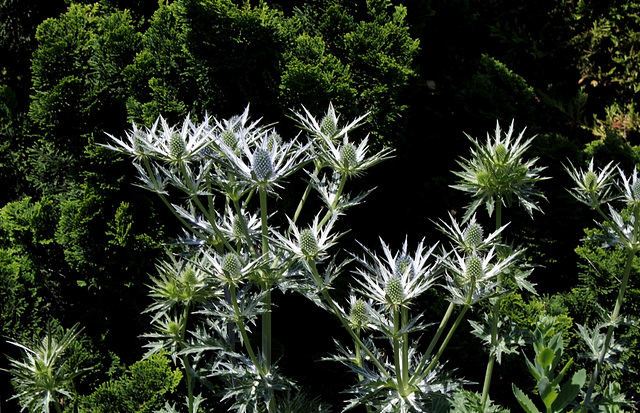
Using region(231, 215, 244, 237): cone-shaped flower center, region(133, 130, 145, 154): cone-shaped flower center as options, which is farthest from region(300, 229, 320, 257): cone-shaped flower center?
region(133, 130, 145, 154): cone-shaped flower center

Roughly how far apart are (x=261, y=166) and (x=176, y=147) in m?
0.29

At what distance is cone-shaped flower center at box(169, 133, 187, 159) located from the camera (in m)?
1.79

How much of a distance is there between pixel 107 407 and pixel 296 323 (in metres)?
1.14

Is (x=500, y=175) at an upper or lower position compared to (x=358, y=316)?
upper

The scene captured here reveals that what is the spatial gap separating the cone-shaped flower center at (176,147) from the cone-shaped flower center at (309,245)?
449 mm

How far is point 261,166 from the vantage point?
1702mm

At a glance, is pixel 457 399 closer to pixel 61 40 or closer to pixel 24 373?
pixel 24 373

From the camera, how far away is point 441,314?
130 inches

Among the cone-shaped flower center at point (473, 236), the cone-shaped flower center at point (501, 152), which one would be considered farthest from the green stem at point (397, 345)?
the cone-shaped flower center at point (501, 152)

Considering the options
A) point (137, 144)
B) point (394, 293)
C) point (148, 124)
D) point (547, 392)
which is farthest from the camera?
point (148, 124)

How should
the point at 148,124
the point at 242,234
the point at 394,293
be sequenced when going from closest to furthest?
the point at 394,293
the point at 242,234
the point at 148,124

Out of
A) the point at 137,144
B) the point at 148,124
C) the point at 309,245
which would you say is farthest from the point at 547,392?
the point at 148,124

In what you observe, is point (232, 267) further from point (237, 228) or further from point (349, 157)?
point (349, 157)

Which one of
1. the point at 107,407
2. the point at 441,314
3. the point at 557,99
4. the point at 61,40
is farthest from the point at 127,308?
the point at 557,99
